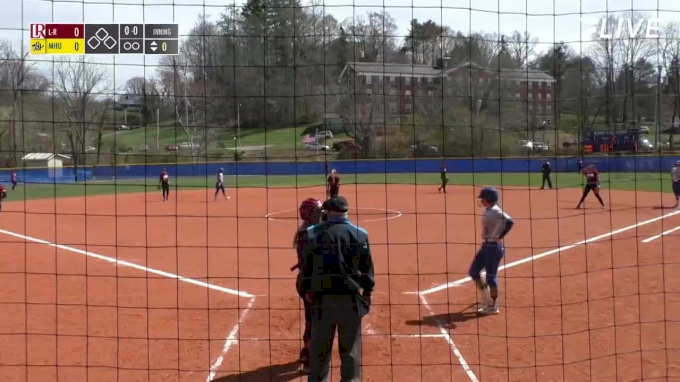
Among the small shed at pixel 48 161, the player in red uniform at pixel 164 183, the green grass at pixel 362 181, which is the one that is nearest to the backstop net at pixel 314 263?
the small shed at pixel 48 161

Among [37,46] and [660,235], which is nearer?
[37,46]

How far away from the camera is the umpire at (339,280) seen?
4.56 meters

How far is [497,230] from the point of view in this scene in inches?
320

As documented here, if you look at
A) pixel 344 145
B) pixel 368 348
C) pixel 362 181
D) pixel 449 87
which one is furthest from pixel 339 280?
pixel 362 181

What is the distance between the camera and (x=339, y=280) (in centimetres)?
455

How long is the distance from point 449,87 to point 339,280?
20604 mm

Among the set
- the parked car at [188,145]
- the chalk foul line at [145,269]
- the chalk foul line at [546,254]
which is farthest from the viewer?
the parked car at [188,145]

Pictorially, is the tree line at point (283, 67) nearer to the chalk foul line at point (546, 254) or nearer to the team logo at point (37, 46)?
the team logo at point (37, 46)

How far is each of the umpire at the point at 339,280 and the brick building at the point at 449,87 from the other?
487 cm

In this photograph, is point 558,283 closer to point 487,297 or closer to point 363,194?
point 487,297

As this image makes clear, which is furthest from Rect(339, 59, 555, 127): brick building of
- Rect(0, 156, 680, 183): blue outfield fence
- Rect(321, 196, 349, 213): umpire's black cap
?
Rect(0, 156, 680, 183): blue outfield fence

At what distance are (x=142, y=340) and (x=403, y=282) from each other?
430cm
